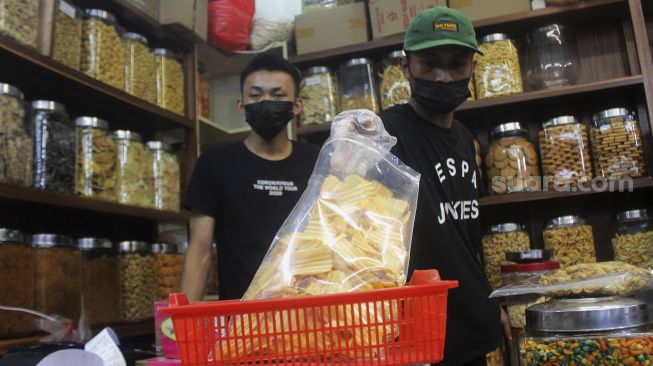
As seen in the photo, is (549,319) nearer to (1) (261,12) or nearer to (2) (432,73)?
(2) (432,73)

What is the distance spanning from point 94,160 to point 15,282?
45cm

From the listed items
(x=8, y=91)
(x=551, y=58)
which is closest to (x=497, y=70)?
(x=551, y=58)

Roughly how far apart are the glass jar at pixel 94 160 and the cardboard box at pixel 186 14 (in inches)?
22.3

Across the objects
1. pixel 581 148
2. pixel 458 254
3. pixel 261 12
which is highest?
pixel 261 12

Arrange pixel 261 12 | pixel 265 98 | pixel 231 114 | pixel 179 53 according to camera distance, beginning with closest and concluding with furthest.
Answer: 1. pixel 265 98
2. pixel 179 53
3. pixel 261 12
4. pixel 231 114

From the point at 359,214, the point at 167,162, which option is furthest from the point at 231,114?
the point at 359,214

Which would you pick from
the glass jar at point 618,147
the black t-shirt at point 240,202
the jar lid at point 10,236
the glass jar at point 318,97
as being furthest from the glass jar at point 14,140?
the glass jar at point 618,147

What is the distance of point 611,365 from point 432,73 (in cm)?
79

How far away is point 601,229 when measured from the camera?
2.11 m

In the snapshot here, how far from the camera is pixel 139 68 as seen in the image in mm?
1949

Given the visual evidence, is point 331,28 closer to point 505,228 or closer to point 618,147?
point 505,228

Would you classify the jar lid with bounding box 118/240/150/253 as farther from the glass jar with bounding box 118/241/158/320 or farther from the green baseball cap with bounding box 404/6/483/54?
the green baseball cap with bounding box 404/6/483/54

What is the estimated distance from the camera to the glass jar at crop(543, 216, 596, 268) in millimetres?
1900

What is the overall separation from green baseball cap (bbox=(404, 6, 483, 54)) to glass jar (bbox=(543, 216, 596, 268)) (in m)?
1.00
